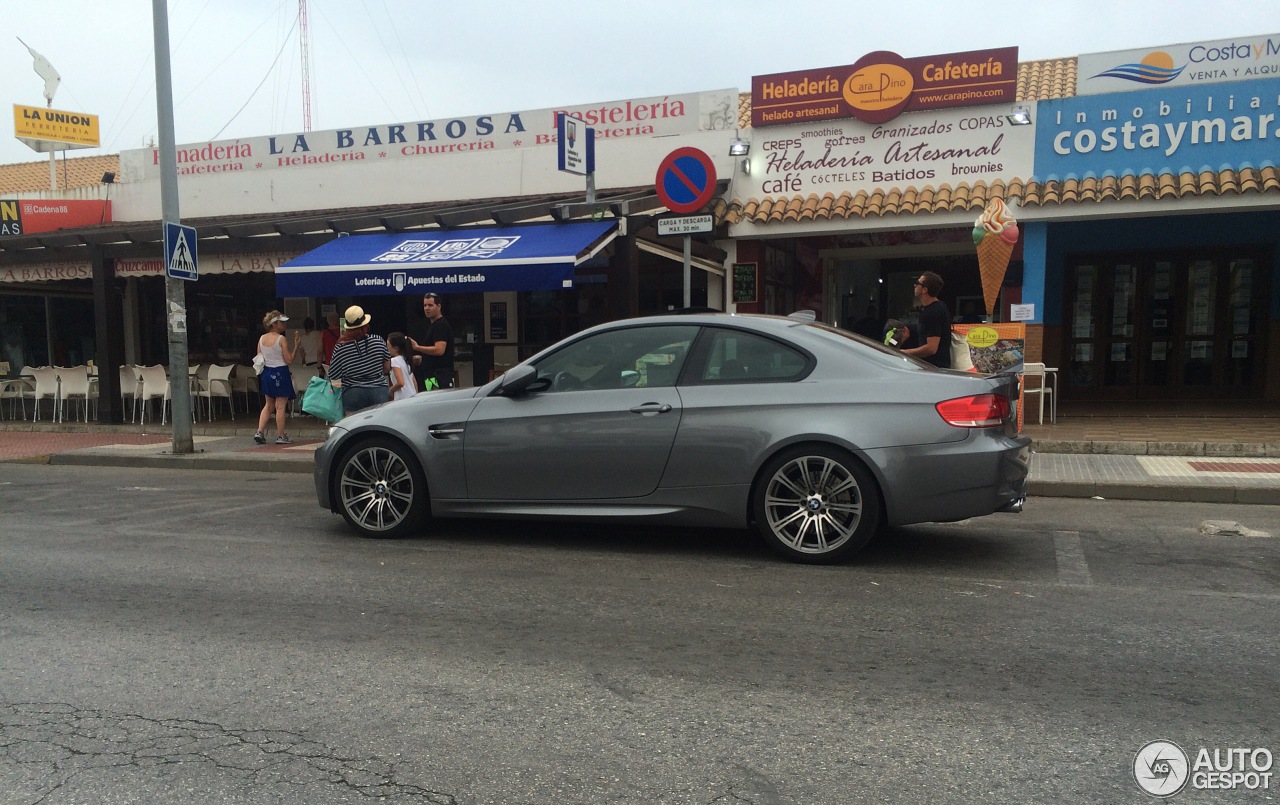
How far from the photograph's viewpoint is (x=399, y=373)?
903cm

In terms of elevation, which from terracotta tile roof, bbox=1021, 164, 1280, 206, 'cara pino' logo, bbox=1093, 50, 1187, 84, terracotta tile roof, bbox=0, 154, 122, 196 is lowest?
terracotta tile roof, bbox=1021, 164, 1280, 206

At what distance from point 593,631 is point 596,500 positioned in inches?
60.5

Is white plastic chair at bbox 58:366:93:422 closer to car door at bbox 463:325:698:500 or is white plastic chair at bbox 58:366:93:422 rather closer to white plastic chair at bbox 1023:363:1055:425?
car door at bbox 463:325:698:500

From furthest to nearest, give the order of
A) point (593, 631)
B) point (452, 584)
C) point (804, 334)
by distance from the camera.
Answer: point (804, 334) < point (452, 584) < point (593, 631)

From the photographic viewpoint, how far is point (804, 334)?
5695 millimetres

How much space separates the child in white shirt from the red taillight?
17.8ft

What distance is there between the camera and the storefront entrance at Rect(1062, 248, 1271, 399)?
585 inches

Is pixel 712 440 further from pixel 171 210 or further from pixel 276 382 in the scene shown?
pixel 171 210

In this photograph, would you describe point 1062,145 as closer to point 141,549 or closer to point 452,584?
point 452,584

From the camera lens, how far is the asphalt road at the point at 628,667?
2910mm

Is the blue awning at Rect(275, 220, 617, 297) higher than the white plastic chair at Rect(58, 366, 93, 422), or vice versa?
the blue awning at Rect(275, 220, 617, 297)

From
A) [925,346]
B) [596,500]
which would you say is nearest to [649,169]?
[925,346]

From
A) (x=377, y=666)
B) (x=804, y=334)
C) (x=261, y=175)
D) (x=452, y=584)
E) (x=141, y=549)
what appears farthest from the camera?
(x=261, y=175)

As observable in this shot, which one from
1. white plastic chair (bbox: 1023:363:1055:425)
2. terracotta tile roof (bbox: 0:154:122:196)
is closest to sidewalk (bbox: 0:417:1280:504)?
white plastic chair (bbox: 1023:363:1055:425)
